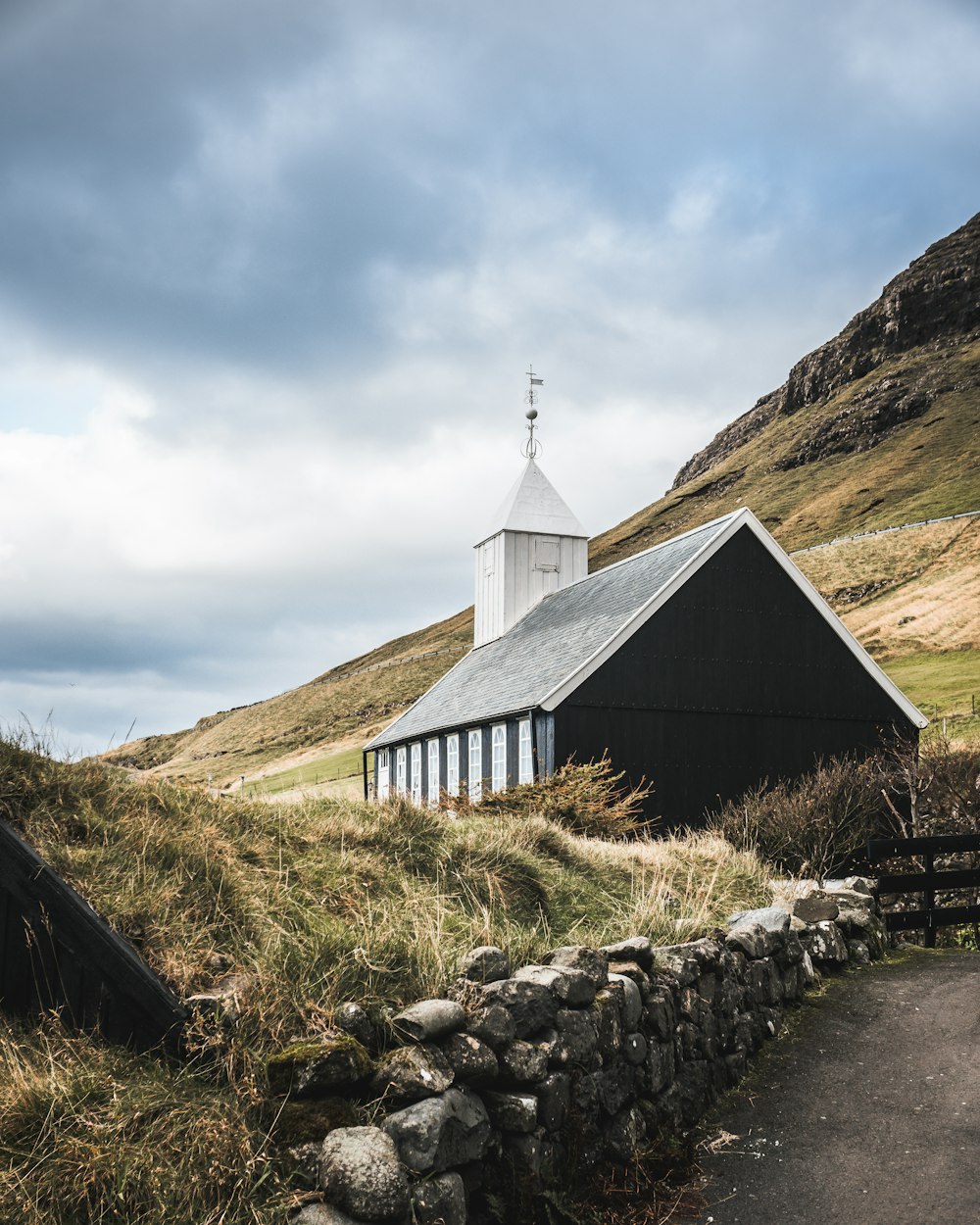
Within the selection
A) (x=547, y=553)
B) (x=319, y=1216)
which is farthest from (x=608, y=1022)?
(x=547, y=553)

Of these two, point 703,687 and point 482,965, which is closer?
point 482,965

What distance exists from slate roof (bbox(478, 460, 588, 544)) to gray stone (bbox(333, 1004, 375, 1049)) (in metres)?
30.1

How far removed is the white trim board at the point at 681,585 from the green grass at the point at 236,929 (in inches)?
420

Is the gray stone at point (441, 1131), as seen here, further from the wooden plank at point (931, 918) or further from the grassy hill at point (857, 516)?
the grassy hill at point (857, 516)

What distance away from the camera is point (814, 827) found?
57.0ft

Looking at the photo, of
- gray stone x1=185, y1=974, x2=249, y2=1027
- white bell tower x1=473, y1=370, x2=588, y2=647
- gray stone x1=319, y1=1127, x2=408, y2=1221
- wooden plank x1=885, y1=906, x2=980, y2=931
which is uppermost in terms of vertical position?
white bell tower x1=473, y1=370, x2=588, y2=647

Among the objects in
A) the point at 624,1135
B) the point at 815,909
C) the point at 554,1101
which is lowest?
the point at 624,1135

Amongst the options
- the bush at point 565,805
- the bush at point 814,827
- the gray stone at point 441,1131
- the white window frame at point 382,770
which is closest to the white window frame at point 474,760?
the bush at point 565,805

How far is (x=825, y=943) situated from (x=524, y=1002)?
6.88 m

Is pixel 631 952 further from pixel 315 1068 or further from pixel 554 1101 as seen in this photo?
pixel 315 1068

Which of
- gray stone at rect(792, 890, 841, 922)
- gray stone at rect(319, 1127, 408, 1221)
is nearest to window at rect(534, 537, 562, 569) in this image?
gray stone at rect(792, 890, 841, 922)

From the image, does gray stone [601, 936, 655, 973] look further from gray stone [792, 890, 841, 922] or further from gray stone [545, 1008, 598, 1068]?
gray stone [792, 890, 841, 922]

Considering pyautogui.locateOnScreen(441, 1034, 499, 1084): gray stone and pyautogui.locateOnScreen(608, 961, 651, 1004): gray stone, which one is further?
pyautogui.locateOnScreen(608, 961, 651, 1004): gray stone

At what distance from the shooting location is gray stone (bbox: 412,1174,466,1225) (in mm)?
5418
